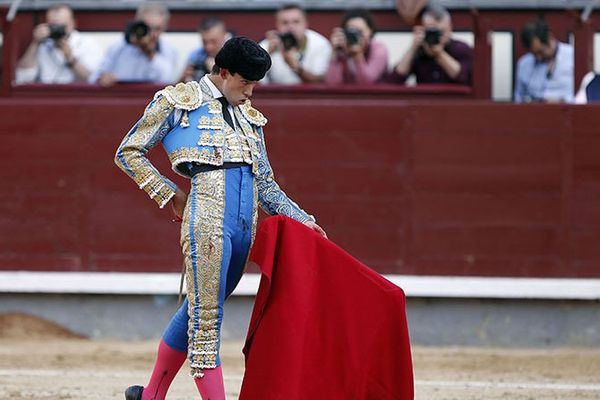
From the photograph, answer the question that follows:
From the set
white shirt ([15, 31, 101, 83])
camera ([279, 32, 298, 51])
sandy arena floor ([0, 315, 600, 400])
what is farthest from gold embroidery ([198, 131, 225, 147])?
white shirt ([15, 31, 101, 83])

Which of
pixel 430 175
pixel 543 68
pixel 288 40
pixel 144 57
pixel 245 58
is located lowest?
pixel 430 175

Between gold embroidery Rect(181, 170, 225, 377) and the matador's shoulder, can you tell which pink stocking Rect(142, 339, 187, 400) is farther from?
the matador's shoulder

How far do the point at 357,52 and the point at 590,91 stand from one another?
123 centimetres

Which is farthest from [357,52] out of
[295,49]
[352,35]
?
[295,49]

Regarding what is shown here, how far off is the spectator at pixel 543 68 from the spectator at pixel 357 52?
74 cm

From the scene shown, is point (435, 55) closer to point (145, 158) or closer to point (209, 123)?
point (209, 123)

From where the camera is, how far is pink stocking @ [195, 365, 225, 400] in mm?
4246

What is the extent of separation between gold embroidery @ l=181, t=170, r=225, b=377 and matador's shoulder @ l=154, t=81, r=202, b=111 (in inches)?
8.3

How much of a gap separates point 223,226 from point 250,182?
169 mm

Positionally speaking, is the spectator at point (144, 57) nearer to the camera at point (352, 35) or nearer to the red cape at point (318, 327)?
the camera at point (352, 35)

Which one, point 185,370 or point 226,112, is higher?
point 226,112

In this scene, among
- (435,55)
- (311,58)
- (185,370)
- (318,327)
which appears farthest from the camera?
(311,58)

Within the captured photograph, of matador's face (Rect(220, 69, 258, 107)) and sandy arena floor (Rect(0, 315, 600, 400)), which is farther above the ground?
matador's face (Rect(220, 69, 258, 107))

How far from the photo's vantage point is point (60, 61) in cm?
777
